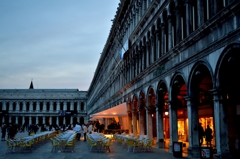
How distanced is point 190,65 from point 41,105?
111497mm

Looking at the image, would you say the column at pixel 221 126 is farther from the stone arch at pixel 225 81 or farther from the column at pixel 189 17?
the column at pixel 189 17

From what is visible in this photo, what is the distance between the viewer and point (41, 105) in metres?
122

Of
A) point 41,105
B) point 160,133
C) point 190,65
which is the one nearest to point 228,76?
point 190,65

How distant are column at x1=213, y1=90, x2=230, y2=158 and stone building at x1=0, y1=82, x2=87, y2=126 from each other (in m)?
105

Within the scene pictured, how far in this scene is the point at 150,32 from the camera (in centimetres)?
2367

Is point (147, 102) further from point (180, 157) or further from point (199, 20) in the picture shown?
Answer: point (199, 20)

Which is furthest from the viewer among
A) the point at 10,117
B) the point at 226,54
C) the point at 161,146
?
the point at 10,117

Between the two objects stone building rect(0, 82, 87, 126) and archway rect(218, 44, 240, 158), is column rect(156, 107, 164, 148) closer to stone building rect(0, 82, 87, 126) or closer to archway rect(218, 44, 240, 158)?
archway rect(218, 44, 240, 158)

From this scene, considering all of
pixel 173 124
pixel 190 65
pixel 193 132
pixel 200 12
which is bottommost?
pixel 193 132

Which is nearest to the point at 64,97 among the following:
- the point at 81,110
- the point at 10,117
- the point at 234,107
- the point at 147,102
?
the point at 81,110

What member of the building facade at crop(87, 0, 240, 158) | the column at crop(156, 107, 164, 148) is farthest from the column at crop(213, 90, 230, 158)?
the column at crop(156, 107, 164, 148)

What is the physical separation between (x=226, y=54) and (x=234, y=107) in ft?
17.8

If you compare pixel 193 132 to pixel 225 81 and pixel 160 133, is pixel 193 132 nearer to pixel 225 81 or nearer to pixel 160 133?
pixel 225 81

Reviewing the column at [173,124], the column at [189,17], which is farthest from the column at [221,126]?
the column at [173,124]
